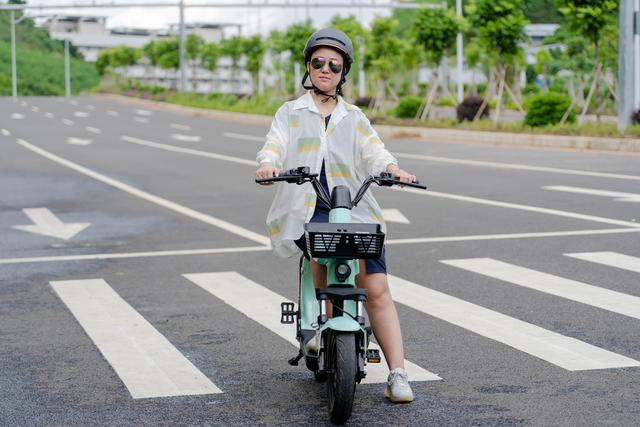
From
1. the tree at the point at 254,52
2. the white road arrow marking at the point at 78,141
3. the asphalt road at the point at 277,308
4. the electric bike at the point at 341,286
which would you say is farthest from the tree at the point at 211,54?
the electric bike at the point at 341,286

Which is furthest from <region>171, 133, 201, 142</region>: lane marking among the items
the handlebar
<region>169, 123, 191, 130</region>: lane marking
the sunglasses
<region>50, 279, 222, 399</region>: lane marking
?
the handlebar

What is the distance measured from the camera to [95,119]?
45.0m

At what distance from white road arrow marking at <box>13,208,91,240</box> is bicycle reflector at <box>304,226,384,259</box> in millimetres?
7385

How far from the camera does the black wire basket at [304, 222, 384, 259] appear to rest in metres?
4.77

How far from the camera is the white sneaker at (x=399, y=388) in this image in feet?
17.2

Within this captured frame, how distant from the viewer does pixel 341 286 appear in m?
4.97

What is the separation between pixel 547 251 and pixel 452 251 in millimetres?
798

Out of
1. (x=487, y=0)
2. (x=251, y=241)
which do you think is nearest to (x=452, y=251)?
(x=251, y=241)

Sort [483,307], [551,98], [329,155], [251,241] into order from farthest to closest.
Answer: [551,98] < [251,241] < [483,307] < [329,155]

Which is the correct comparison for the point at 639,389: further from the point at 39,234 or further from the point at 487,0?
the point at 487,0

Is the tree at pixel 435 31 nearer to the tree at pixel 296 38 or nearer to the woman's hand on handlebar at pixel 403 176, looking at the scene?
the tree at pixel 296 38

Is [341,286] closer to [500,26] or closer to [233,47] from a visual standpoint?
[500,26]

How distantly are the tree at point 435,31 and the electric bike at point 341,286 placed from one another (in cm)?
2955

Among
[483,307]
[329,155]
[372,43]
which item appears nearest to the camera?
[329,155]
